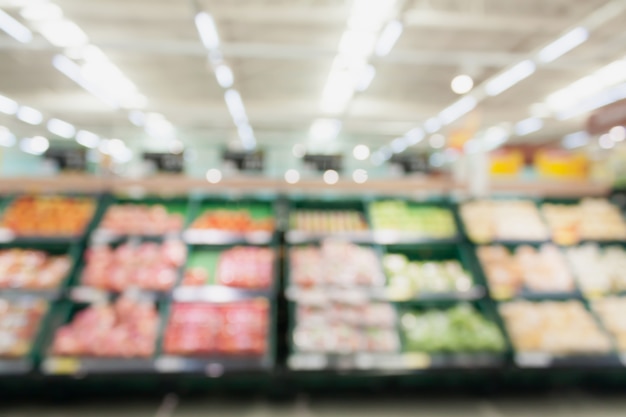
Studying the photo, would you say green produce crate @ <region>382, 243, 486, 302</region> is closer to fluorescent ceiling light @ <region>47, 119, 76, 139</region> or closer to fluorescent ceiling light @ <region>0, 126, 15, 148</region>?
fluorescent ceiling light @ <region>47, 119, 76, 139</region>

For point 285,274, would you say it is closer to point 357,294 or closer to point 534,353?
point 357,294

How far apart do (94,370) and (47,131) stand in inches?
614

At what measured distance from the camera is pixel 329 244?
13.0 feet

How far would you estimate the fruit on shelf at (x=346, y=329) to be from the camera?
11.6 ft

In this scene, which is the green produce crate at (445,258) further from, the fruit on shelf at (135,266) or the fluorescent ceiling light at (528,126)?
the fluorescent ceiling light at (528,126)

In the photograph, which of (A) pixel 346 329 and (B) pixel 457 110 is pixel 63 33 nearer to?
(A) pixel 346 329

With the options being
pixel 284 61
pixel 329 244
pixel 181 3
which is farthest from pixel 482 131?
pixel 329 244

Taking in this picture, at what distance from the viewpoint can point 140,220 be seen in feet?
13.1

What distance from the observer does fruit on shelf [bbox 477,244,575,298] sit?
3.86 m

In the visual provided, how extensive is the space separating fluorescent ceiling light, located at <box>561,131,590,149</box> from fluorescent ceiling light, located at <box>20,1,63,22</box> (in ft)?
53.5

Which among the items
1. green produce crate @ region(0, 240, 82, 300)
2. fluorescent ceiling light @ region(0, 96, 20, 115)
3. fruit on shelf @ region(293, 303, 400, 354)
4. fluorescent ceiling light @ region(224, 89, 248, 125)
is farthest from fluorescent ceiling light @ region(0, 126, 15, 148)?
fruit on shelf @ region(293, 303, 400, 354)

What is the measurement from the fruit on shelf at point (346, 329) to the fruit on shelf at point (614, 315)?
1746 millimetres

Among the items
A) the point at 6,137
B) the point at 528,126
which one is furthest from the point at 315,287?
the point at 6,137

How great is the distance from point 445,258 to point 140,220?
2788 mm
